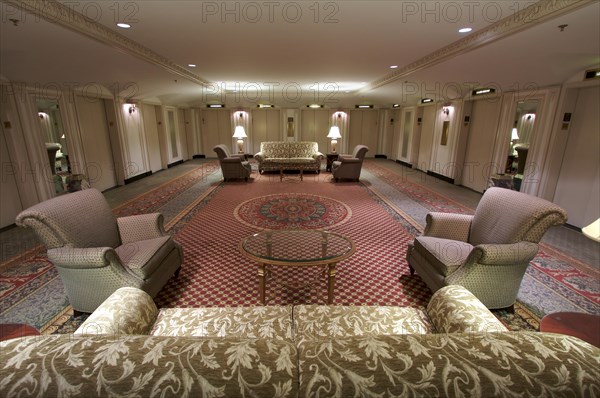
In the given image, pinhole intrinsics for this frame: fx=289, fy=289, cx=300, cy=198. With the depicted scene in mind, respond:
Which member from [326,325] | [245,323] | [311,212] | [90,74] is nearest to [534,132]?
[311,212]

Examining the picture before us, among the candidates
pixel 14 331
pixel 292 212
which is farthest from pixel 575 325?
pixel 292 212

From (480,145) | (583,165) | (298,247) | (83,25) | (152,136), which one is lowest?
(298,247)

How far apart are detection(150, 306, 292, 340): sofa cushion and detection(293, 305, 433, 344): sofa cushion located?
10 centimetres

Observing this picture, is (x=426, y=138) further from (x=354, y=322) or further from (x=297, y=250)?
(x=354, y=322)

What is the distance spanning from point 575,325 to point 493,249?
2.24ft

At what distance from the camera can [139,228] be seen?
3.02 m

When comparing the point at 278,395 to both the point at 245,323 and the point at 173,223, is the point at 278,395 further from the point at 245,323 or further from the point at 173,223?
the point at 173,223

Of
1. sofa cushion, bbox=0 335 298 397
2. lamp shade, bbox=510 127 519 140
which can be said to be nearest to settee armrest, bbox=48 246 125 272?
sofa cushion, bbox=0 335 298 397

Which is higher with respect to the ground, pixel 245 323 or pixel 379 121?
pixel 379 121

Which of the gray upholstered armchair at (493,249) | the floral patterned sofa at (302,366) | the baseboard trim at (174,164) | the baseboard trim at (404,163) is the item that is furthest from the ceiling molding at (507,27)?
the baseboard trim at (174,164)

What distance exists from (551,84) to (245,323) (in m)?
6.39

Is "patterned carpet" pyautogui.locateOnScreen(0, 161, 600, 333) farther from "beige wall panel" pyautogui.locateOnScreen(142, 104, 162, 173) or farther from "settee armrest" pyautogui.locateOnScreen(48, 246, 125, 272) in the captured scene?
"beige wall panel" pyautogui.locateOnScreen(142, 104, 162, 173)

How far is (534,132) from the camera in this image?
550cm

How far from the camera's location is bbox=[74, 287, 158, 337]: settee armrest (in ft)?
4.75
